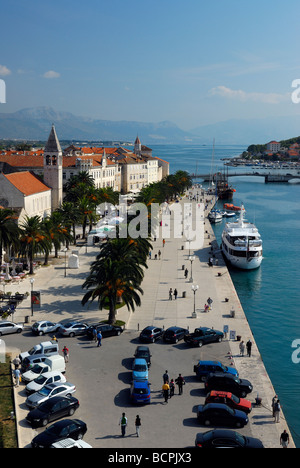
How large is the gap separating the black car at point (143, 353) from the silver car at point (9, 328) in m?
8.75

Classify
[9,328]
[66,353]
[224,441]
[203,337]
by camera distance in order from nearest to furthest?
[224,441] → [66,353] → [203,337] → [9,328]

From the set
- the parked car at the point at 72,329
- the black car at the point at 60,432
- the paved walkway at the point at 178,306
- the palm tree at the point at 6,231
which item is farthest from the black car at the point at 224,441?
the palm tree at the point at 6,231

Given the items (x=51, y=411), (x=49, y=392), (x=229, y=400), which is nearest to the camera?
(x=51, y=411)

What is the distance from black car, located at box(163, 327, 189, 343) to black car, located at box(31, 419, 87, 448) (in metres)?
12.0

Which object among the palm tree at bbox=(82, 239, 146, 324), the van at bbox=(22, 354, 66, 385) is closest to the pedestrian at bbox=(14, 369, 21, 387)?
the van at bbox=(22, 354, 66, 385)

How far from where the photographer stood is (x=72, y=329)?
33188 millimetres

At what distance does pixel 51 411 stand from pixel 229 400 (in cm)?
813

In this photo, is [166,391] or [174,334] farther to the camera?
[174,334]

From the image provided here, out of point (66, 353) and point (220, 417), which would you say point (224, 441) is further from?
point (66, 353)

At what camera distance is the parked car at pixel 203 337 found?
31.9 meters

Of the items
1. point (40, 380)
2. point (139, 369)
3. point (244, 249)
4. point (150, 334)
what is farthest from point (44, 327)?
point (244, 249)

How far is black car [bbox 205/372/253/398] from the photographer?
82.7ft

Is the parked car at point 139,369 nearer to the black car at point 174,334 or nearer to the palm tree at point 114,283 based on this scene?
the black car at point 174,334

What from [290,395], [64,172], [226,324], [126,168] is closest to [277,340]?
[226,324]
